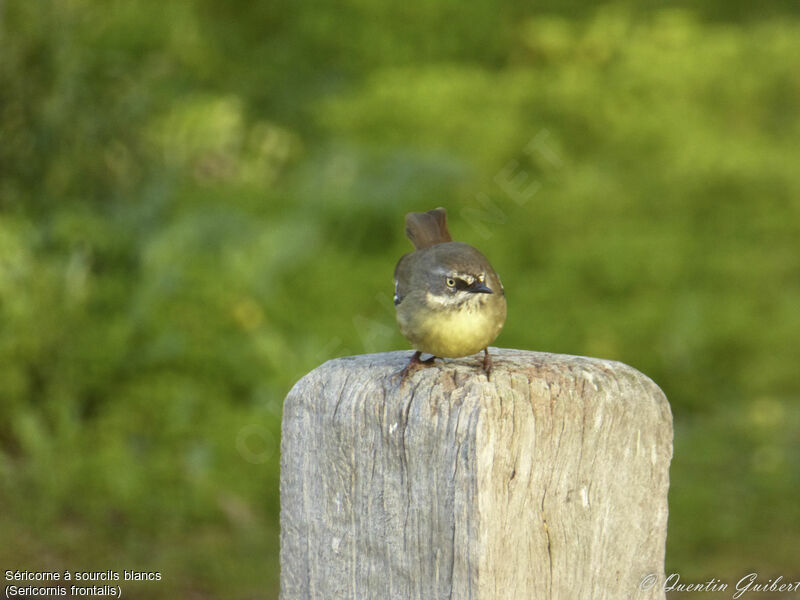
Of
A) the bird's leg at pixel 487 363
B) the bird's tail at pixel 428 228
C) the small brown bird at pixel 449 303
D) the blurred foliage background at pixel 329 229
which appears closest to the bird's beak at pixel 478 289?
the small brown bird at pixel 449 303

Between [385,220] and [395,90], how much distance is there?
134 cm

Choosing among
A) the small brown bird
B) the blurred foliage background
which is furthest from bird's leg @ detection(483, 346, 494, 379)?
the blurred foliage background

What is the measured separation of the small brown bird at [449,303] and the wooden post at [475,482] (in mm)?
57

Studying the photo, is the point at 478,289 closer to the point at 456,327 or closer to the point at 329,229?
the point at 456,327

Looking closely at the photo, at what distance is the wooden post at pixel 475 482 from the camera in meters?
1.90

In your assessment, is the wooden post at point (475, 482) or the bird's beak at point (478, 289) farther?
the bird's beak at point (478, 289)

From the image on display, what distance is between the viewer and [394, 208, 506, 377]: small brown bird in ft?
7.40

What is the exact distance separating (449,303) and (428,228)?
490 millimetres

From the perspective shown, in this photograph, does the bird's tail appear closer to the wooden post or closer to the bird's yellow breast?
the bird's yellow breast

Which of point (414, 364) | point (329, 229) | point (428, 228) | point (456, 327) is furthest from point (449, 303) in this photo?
point (329, 229)

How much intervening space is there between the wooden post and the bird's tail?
578mm

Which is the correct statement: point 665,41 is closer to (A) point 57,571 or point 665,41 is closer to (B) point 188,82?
(B) point 188,82

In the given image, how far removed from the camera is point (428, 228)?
2.77 m

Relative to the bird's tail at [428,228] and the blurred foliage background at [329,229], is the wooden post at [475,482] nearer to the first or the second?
the bird's tail at [428,228]
